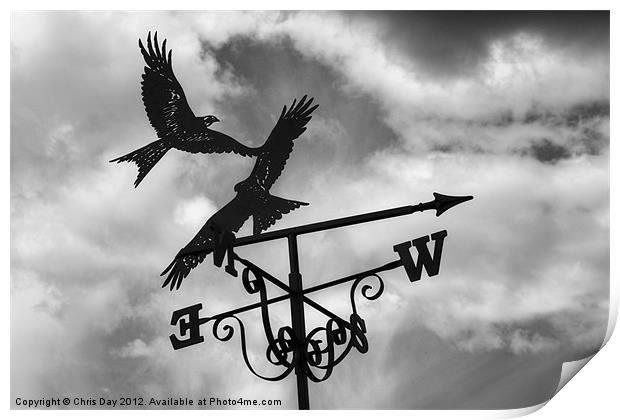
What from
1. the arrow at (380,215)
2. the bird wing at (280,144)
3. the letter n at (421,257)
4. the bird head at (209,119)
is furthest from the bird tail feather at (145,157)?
the letter n at (421,257)

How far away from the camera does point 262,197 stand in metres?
1.98

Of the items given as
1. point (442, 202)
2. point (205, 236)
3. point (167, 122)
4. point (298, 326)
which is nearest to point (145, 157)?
point (167, 122)

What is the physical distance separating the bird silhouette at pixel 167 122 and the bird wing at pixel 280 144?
37mm

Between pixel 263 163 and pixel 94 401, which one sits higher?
pixel 263 163

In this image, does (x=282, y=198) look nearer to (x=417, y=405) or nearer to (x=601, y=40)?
(x=417, y=405)

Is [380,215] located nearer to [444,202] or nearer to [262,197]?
[444,202]

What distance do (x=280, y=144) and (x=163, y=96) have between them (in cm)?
32

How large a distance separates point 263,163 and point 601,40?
885 millimetres

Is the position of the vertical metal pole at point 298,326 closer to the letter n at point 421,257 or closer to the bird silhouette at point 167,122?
the letter n at point 421,257

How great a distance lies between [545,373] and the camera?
190cm

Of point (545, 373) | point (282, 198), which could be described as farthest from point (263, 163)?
point (545, 373)
